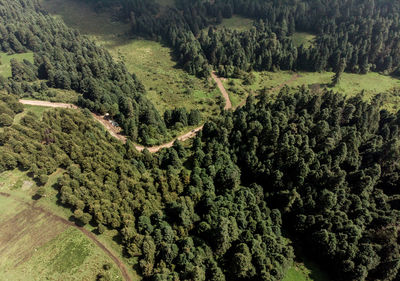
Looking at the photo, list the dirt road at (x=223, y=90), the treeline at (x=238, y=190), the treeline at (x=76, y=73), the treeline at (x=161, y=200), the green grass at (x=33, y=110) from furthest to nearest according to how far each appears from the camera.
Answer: the dirt road at (x=223, y=90), the treeline at (x=76, y=73), the green grass at (x=33, y=110), the treeline at (x=238, y=190), the treeline at (x=161, y=200)

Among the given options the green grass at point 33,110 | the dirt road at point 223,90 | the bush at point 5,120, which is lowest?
the dirt road at point 223,90

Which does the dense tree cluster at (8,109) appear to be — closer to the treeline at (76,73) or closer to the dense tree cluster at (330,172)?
the treeline at (76,73)

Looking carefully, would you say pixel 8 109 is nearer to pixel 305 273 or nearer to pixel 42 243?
pixel 42 243

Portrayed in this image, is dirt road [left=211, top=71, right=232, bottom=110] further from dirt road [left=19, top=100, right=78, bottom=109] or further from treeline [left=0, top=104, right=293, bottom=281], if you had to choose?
dirt road [left=19, top=100, right=78, bottom=109]

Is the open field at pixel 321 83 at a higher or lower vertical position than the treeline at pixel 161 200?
higher

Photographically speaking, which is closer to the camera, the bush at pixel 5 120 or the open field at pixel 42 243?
the open field at pixel 42 243

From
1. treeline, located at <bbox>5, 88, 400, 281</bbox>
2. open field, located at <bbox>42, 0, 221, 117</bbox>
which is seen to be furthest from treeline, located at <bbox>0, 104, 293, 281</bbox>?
open field, located at <bbox>42, 0, 221, 117</bbox>

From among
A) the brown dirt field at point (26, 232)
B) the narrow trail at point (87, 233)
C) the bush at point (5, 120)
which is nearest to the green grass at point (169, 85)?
the bush at point (5, 120)
